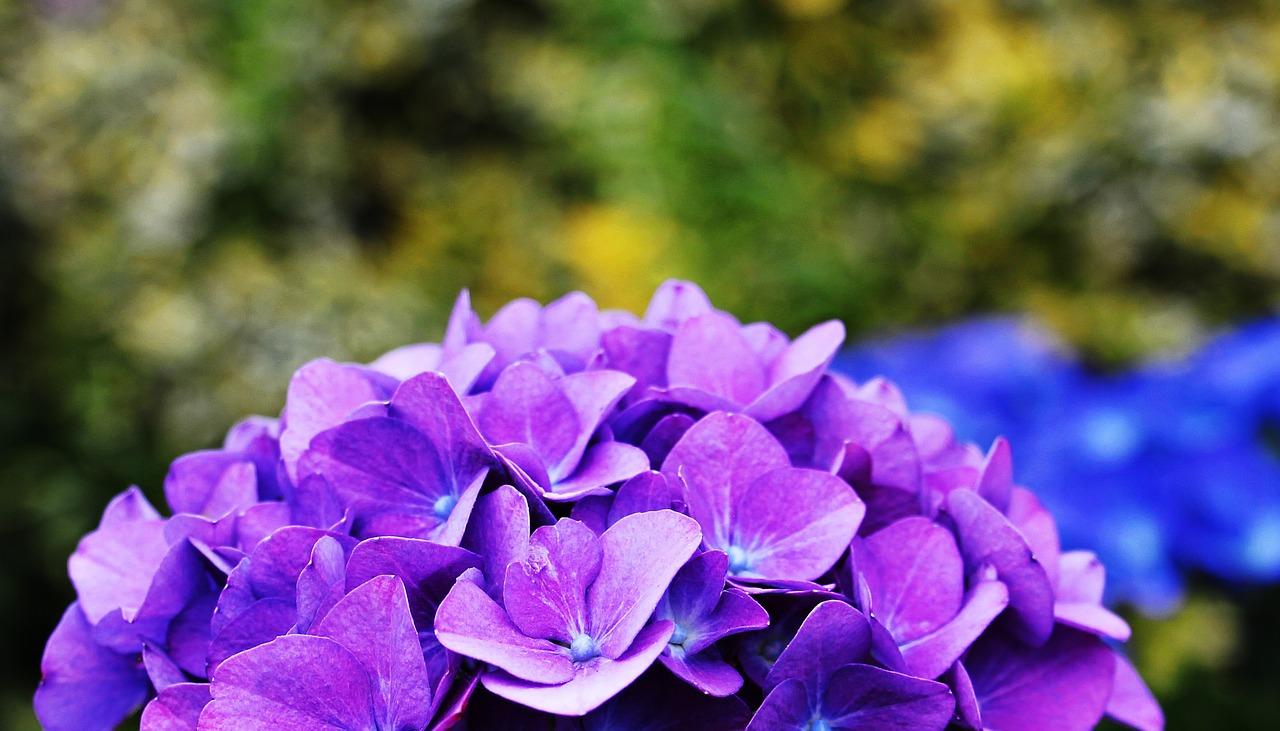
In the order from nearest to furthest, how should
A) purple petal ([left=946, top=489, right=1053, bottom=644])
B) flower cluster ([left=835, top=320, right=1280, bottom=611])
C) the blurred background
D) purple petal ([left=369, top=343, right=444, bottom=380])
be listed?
purple petal ([left=946, top=489, right=1053, bottom=644]), purple petal ([left=369, top=343, right=444, bottom=380]), flower cluster ([left=835, top=320, right=1280, bottom=611]), the blurred background

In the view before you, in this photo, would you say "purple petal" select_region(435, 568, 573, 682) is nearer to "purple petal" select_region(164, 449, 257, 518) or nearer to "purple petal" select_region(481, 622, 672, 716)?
"purple petal" select_region(481, 622, 672, 716)

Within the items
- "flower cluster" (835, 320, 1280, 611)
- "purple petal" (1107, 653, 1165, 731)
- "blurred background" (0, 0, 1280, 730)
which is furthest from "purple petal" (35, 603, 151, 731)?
"blurred background" (0, 0, 1280, 730)

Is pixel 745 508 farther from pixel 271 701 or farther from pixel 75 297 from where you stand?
pixel 75 297

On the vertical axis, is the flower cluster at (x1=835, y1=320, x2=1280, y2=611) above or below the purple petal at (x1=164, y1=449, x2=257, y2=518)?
below

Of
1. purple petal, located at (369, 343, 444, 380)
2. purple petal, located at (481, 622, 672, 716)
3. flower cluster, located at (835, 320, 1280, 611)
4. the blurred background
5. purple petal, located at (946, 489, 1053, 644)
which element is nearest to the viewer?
purple petal, located at (481, 622, 672, 716)

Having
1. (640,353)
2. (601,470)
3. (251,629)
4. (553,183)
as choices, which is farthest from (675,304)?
(553,183)

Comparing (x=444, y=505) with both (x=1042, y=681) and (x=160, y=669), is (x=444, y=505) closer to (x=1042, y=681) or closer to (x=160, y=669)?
(x=160, y=669)

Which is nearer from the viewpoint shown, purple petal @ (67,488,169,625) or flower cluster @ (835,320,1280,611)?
purple petal @ (67,488,169,625)
